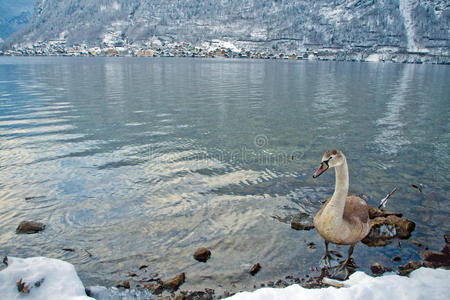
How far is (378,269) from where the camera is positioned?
5.48 m

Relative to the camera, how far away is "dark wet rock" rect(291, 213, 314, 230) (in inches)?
274

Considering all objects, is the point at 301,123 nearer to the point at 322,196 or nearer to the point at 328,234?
the point at 322,196

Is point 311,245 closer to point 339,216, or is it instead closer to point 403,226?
point 339,216

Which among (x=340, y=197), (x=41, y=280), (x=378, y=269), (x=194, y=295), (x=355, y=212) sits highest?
(x=340, y=197)

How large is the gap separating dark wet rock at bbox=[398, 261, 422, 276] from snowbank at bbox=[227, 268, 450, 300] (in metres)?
0.41

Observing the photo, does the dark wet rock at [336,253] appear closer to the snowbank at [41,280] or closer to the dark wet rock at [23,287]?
the snowbank at [41,280]

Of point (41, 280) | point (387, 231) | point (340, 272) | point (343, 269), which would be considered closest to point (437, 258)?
point (387, 231)

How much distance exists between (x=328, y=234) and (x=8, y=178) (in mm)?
9964

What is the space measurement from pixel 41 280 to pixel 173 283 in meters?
2.06

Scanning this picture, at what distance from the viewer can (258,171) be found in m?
10.5

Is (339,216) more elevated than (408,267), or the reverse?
(339,216)

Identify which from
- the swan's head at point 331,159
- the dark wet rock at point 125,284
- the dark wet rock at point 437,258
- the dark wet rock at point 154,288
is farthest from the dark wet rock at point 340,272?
the dark wet rock at point 125,284

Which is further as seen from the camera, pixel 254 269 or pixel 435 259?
pixel 435 259

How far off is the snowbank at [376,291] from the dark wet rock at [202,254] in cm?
160
